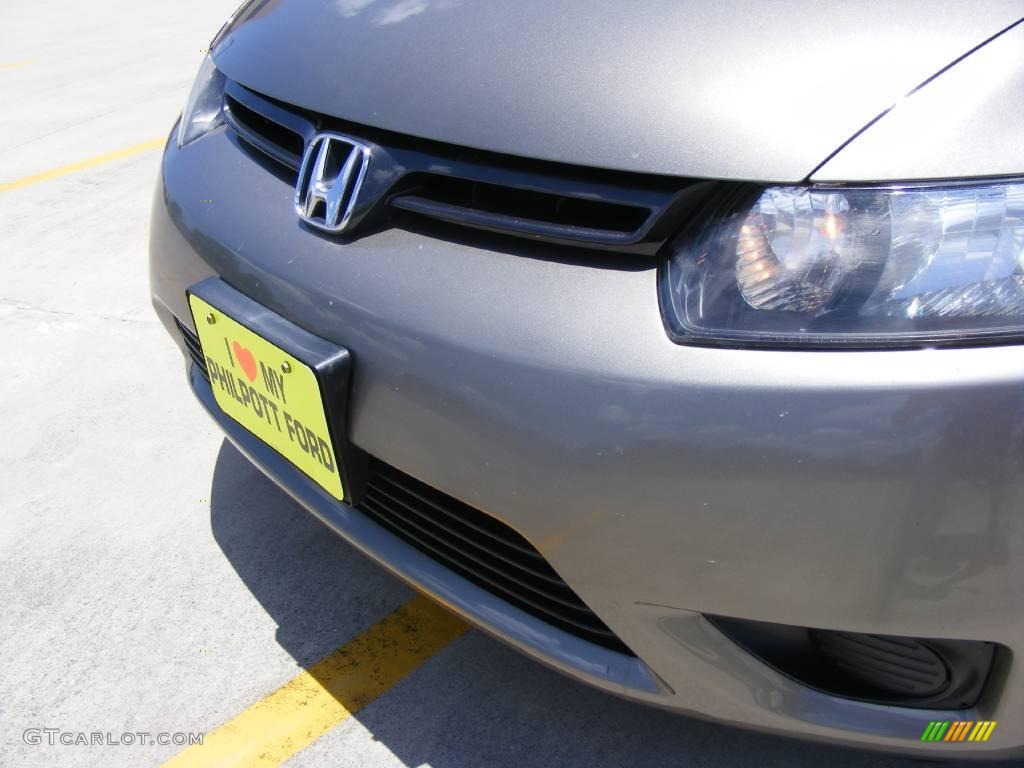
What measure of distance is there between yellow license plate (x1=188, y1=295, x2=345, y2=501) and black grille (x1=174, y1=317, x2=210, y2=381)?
16 centimetres

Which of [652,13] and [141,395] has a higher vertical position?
[652,13]

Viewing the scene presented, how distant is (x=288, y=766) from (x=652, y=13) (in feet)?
4.41

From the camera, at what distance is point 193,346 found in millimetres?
1929

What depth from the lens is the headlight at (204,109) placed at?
6.31ft

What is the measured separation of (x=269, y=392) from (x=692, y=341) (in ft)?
2.39

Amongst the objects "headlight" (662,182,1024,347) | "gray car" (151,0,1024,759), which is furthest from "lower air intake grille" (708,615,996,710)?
"headlight" (662,182,1024,347)

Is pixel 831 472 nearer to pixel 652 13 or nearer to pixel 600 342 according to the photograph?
pixel 600 342

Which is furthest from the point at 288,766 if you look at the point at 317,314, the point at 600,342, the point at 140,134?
the point at 140,134

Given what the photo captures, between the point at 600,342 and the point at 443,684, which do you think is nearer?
the point at 600,342

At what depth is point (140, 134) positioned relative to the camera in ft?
18.0

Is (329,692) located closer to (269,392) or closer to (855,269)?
(269,392)

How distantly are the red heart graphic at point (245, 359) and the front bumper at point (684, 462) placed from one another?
15cm

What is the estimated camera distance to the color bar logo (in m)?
1.21
